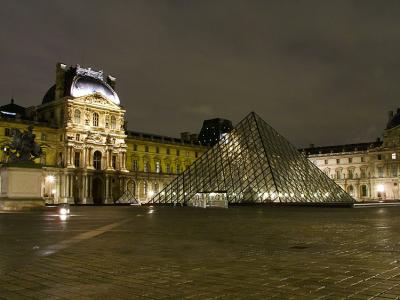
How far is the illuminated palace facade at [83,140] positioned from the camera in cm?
5094

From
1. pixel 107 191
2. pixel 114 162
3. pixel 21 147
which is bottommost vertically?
pixel 107 191

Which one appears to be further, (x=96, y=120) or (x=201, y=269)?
(x=96, y=120)

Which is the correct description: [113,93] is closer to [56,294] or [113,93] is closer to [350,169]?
[350,169]

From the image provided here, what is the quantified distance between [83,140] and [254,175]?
2614cm

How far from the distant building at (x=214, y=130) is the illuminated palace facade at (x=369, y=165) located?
19.4 metres

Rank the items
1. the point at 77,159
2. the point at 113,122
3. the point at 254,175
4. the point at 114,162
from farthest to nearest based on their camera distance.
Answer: the point at 114,162, the point at 113,122, the point at 77,159, the point at 254,175

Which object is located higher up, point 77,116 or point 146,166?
point 77,116

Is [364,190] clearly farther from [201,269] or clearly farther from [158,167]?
[201,269]

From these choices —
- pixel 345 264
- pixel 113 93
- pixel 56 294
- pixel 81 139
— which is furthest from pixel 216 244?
pixel 113 93

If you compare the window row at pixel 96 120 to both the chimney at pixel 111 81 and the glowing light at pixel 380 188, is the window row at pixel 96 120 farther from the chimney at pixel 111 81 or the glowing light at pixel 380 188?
the glowing light at pixel 380 188

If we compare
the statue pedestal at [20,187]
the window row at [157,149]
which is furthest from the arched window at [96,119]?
the statue pedestal at [20,187]

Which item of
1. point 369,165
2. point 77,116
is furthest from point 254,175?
point 369,165

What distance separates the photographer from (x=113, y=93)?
192ft

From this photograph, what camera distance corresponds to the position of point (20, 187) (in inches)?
861
